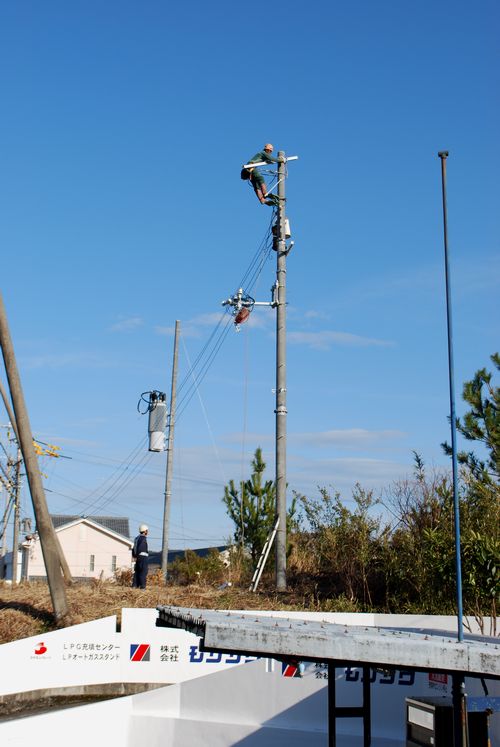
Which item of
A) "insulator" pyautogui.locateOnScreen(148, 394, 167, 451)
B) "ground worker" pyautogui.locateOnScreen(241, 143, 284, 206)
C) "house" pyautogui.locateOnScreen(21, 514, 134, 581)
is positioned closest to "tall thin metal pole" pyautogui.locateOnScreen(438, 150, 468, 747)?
"ground worker" pyautogui.locateOnScreen(241, 143, 284, 206)

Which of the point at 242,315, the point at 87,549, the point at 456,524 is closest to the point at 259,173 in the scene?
the point at 242,315

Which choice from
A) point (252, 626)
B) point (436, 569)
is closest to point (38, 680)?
point (436, 569)

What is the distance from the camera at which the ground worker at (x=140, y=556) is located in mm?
19250

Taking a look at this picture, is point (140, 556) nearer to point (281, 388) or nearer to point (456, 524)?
point (281, 388)

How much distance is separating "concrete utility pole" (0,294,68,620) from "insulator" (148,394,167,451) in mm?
8510

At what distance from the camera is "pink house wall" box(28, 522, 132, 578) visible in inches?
3221

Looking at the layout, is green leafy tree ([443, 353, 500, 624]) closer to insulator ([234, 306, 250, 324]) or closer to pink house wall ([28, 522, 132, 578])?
insulator ([234, 306, 250, 324])

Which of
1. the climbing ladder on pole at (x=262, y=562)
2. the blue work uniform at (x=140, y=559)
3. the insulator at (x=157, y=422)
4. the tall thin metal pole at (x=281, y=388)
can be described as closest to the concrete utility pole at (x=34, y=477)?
the blue work uniform at (x=140, y=559)

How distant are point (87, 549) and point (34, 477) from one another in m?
68.3

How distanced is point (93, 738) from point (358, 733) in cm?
357

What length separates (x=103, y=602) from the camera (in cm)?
1839

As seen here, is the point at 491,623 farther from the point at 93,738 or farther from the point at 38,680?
the point at 38,680

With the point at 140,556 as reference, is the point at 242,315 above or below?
above

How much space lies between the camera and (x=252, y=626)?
5.31 meters
